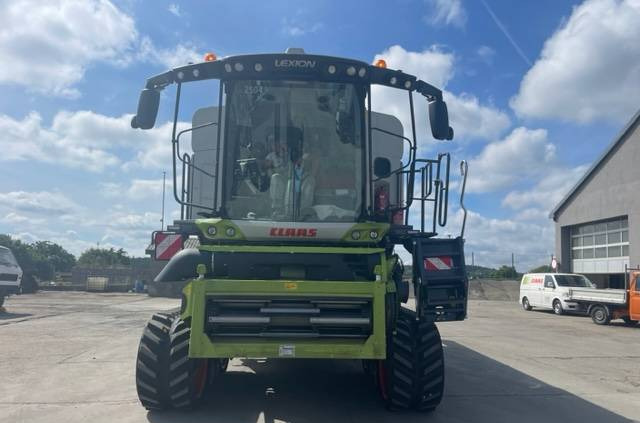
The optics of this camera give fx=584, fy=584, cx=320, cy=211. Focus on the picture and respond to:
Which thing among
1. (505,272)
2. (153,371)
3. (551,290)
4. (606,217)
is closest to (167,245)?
(153,371)

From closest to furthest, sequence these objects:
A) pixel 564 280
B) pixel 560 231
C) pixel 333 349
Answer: pixel 333 349 → pixel 564 280 → pixel 560 231

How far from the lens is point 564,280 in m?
25.1

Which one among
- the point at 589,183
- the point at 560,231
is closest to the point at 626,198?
the point at 589,183

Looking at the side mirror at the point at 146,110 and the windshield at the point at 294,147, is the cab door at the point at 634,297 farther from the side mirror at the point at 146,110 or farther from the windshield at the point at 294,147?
the side mirror at the point at 146,110

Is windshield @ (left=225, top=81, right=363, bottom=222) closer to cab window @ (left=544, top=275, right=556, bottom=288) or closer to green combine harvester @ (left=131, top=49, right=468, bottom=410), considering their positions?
green combine harvester @ (left=131, top=49, right=468, bottom=410)

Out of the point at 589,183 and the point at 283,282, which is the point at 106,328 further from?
the point at 589,183

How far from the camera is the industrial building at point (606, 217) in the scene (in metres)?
28.6

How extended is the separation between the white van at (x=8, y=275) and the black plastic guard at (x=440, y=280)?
17.7 meters

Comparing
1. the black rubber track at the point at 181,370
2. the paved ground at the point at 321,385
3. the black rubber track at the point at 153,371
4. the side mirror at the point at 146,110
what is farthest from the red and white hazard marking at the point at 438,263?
the side mirror at the point at 146,110

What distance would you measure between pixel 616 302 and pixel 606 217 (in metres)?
12.2

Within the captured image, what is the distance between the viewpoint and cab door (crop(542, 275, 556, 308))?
25.0 meters

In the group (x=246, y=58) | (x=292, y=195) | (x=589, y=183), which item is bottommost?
(x=292, y=195)

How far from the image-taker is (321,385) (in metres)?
8.31

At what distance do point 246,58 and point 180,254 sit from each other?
2.30 metres
